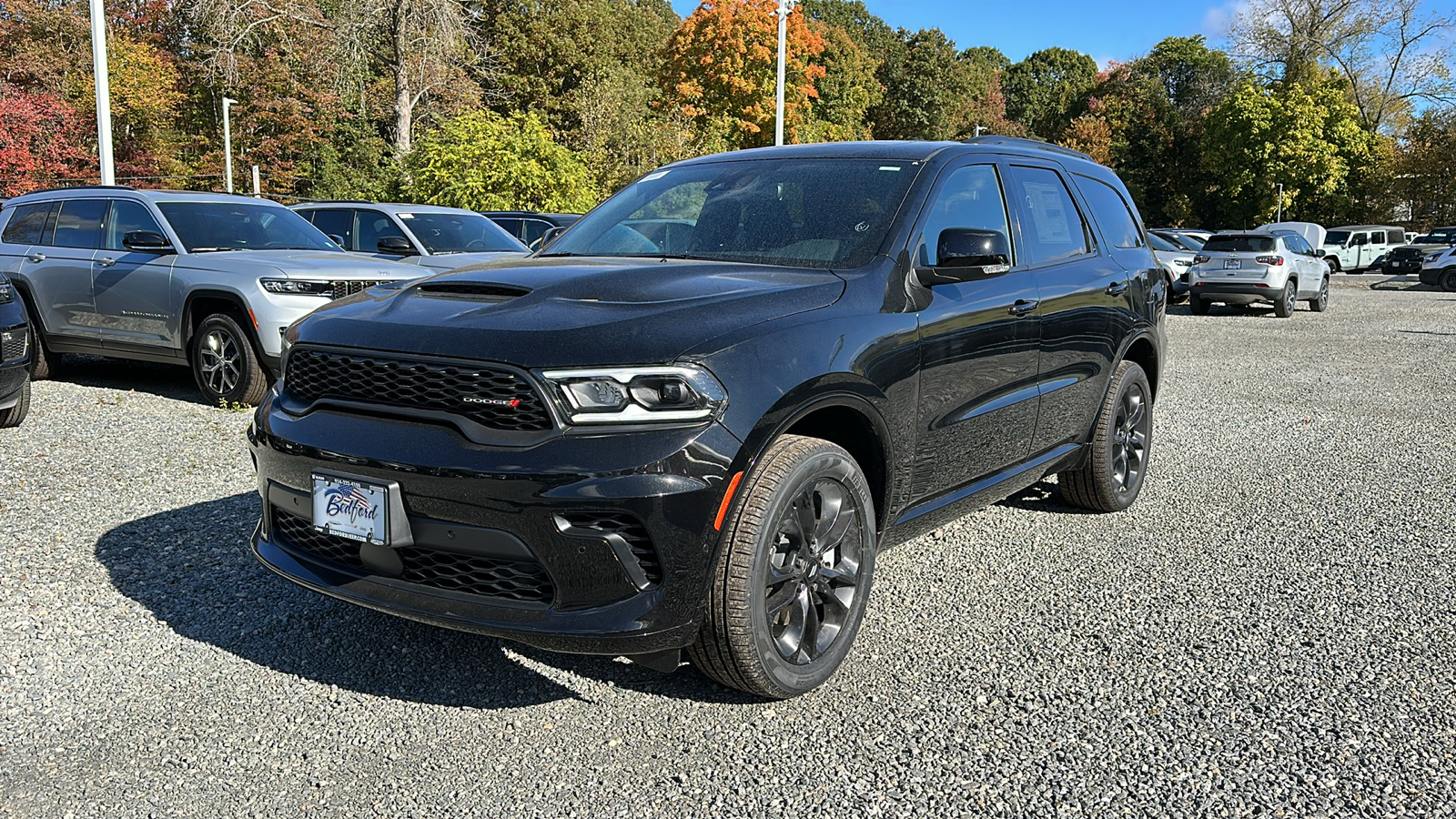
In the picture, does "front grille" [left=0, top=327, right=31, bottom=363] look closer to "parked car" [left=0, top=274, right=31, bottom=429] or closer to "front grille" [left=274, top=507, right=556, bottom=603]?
"parked car" [left=0, top=274, right=31, bottom=429]

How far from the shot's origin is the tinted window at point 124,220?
9000 millimetres

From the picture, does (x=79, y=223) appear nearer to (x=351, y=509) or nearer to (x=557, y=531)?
(x=351, y=509)

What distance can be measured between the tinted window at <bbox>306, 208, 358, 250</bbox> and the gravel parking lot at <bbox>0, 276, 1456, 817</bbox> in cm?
571

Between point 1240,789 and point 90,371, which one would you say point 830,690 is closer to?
point 1240,789

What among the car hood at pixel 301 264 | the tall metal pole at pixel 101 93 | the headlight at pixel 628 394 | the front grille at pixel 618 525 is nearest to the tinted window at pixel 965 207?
the headlight at pixel 628 394

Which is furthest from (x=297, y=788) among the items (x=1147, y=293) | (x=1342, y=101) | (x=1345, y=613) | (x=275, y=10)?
(x=1342, y=101)

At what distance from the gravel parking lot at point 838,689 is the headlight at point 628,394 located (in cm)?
97

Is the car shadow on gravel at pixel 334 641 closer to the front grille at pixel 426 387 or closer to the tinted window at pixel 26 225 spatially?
the front grille at pixel 426 387

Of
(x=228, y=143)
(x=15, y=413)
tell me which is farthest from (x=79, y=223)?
(x=228, y=143)

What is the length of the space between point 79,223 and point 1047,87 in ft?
300

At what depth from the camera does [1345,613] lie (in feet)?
14.1

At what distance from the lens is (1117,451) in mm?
5711

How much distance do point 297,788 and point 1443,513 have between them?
5864mm

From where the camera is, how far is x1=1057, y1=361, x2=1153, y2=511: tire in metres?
5.44
